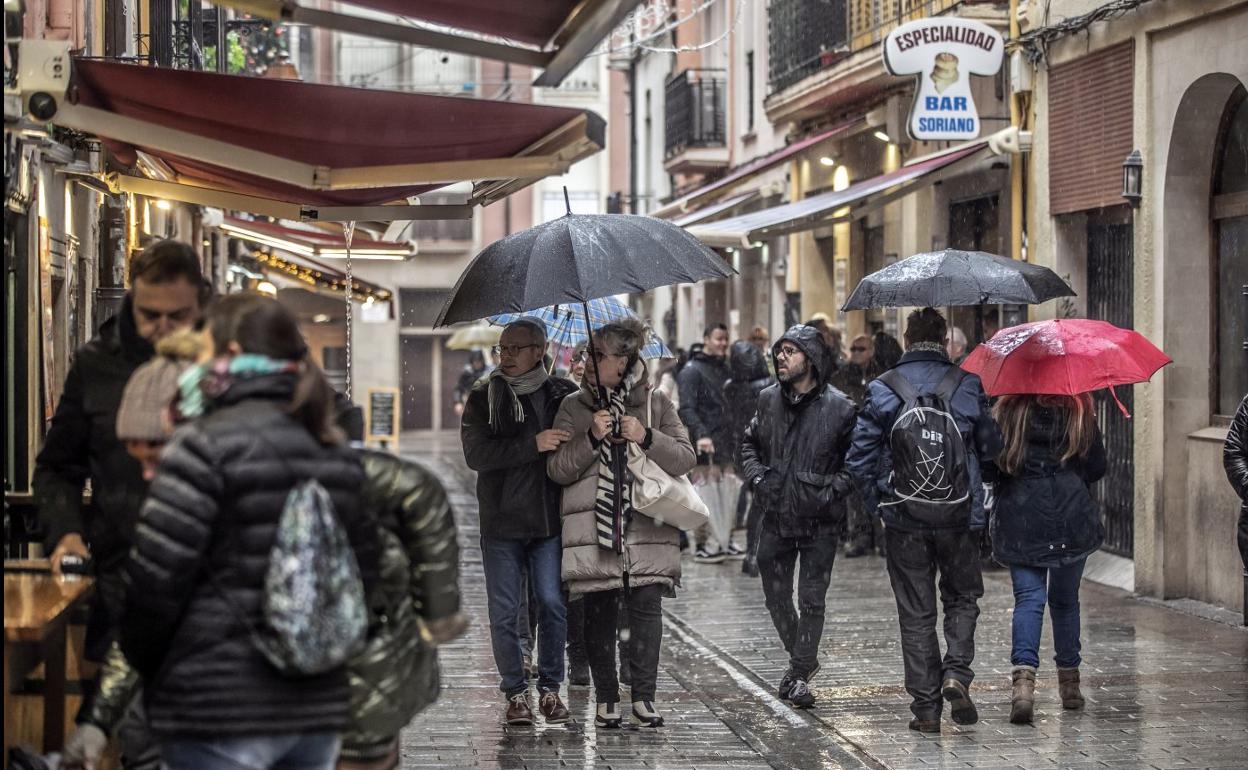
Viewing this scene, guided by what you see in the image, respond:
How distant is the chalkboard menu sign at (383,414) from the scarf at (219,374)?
1145 inches

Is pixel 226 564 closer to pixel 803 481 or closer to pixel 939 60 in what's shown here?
pixel 803 481

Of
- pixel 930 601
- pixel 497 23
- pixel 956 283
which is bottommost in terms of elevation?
Answer: pixel 930 601

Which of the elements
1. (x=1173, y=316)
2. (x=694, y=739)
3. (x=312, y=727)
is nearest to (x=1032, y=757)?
(x=694, y=739)

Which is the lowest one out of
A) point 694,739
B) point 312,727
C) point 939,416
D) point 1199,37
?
point 694,739

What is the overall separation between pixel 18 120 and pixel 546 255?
3259 millimetres

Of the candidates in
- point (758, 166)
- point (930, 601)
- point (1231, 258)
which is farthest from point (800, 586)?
point (758, 166)

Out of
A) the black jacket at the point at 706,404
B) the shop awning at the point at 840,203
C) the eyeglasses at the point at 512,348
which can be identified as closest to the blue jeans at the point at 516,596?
the eyeglasses at the point at 512,348

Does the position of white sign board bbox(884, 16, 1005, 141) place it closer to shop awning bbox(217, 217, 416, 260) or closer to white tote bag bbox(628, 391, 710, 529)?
shop awning bbox(217, 217, 416, 260)

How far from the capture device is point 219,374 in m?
4.43

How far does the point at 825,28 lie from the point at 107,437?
1798 cm

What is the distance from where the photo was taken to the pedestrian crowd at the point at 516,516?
14.2ft

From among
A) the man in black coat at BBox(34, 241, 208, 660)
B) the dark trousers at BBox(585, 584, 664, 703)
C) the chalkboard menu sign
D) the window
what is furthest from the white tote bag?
the chalkboard menu sign

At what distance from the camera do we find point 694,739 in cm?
868

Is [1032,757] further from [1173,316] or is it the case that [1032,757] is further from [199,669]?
[1173,316]
